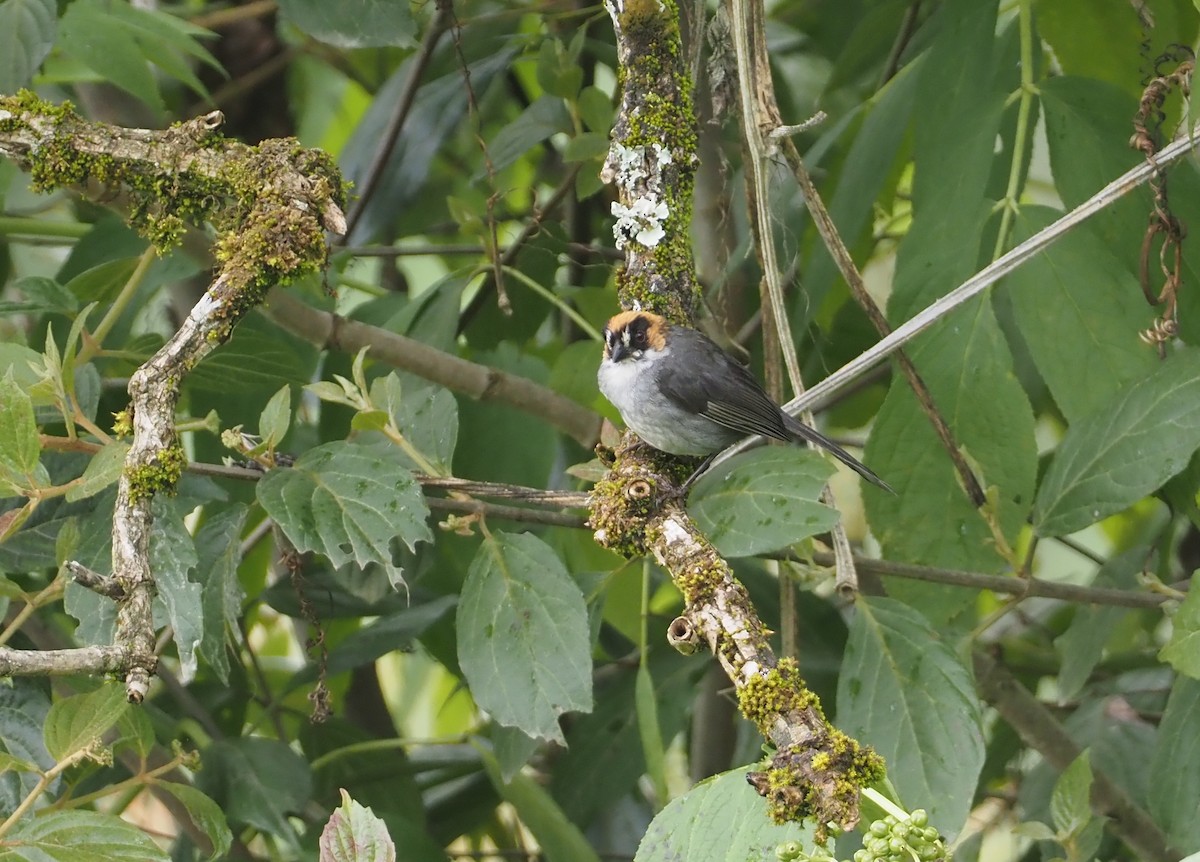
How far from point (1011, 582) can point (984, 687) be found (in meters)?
0.48

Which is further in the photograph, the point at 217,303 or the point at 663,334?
the point at 663,334

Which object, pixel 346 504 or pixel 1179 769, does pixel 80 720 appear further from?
pixel 1179 769

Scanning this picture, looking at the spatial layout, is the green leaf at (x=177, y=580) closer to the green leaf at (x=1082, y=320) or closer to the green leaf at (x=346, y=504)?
the green leaf at (x=346, y=504)

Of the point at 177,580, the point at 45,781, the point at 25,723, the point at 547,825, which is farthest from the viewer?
the point at 547,825

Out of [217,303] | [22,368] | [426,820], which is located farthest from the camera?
[426,820]

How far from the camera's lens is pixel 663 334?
2715 mm

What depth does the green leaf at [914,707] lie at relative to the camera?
7.03 ft

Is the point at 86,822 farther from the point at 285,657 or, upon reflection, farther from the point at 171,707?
the point at 285,657

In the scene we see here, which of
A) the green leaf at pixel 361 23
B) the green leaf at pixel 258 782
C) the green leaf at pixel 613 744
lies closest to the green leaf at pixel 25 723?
the green leaf at pixel 258 782

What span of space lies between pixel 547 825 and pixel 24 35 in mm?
1946

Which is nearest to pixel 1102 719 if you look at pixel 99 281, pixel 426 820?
pixel 426 820

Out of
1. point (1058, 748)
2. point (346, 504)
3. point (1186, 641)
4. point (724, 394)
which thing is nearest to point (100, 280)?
point (346, 504)

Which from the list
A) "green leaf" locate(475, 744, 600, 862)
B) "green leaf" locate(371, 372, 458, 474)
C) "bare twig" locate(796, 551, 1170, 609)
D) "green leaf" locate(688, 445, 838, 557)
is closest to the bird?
"bare twig" locate(796, 551, 1170, 609)

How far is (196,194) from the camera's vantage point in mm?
2262
